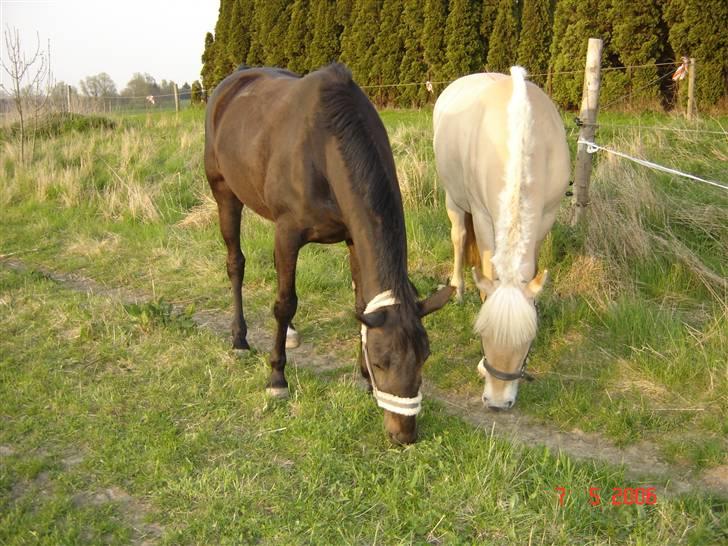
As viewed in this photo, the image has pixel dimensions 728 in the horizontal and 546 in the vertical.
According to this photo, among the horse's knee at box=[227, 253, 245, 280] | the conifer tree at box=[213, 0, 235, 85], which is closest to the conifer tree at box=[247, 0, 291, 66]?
the conifer tree at box=[213, 0, 235, 85]

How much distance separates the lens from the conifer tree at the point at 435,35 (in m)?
14.6

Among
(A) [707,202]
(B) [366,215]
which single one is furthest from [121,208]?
(A) [707,202]

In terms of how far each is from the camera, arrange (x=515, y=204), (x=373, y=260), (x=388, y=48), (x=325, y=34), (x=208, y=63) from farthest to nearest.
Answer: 1. (x=208, y=63)
2. (x=325, y=34)
3. (x=388, y=48)
4. (x=515, y=204)
5. (x=373, y=260)

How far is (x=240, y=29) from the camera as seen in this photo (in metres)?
20.3

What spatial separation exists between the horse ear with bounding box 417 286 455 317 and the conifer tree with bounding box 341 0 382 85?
48.6 ft

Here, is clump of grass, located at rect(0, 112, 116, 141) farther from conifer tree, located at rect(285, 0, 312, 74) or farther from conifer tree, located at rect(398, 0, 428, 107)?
conifer tree, located at rect(398, 0, 428, 107)

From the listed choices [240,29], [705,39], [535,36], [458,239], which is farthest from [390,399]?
[240,29]

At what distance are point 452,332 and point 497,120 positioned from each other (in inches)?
61.1

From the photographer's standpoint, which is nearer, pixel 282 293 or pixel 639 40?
pixel 282 293

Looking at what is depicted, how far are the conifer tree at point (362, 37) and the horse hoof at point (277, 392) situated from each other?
14.3 metres

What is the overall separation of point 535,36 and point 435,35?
2622 millimetres

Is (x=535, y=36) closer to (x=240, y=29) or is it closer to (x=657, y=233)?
(x=657, y=233)

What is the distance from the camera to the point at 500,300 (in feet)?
9.70
